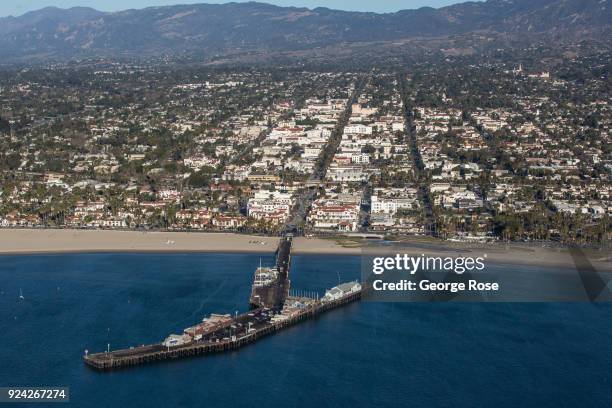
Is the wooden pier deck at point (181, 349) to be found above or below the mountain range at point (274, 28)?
below

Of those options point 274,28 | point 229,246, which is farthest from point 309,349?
point 274,28

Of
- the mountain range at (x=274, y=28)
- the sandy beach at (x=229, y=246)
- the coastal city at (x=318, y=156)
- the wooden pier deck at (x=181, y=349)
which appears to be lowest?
the wooden pier deck at (x=181, y=349)

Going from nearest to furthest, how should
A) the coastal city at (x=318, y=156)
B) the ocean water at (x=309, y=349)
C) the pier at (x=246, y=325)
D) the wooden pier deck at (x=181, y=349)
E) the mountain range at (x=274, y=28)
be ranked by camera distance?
the ocean water at (x=309, y=349) → the wooden pier deck at (x=181, y=349) → the pier at (x=246, y=325) → the coastal city at (x=318, y=156) → the mountain range at (x=274, y=28)

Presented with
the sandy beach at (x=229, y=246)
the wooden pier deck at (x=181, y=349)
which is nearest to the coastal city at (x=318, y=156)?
the sandy beach at (x=229, y=246)

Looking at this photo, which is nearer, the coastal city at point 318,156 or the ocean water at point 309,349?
the ocean water at point 309,349

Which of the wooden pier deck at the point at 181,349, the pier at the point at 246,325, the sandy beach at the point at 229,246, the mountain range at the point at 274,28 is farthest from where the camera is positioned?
the mountain range at the point at 274,28

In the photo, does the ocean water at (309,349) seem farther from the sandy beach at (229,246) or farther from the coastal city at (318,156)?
the coastal city at (318,156)
